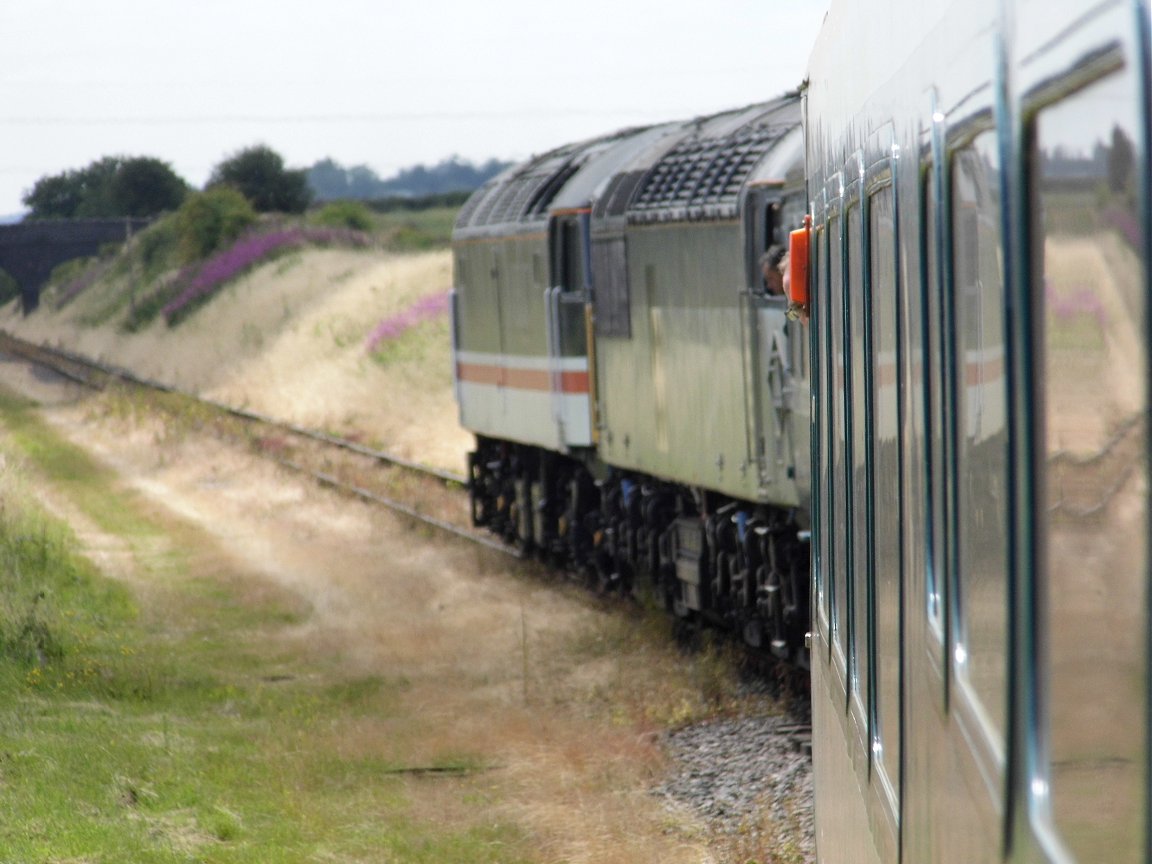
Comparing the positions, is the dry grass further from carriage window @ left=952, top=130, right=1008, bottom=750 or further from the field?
carriage window @ left=952, top=130, right=1008, bottom=750

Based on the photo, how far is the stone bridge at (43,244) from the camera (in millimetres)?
70438

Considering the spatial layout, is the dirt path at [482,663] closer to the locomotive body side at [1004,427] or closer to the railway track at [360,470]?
the railway track at [360,470]

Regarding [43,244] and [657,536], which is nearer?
[657,536]

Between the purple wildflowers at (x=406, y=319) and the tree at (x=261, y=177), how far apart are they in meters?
47.0

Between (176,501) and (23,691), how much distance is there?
1235 cm

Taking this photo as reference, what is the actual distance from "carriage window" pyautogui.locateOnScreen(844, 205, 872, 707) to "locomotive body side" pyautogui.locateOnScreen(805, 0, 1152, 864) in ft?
0.08

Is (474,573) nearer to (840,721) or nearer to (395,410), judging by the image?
(840,721)

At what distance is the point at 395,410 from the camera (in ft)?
Answer: 108

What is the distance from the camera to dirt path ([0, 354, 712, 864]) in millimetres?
9312

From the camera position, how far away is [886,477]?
10.5 ft

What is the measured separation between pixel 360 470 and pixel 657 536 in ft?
36.9

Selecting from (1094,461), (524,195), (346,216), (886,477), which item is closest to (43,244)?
(346,216)

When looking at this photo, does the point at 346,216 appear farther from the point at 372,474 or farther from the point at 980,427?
the point at 980,427

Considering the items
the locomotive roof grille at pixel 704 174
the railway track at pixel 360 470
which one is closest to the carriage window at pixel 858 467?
the locomotive roof grille at pixel 704 174
